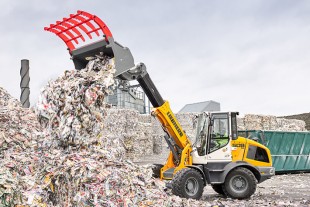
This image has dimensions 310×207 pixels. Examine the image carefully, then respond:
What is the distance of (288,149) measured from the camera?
53.5 ft

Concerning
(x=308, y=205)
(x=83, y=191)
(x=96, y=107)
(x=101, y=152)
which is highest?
(x=96, y=107)

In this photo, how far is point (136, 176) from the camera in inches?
278

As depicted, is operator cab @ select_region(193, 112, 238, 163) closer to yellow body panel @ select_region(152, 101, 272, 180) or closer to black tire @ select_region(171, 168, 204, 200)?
yellow body panel @ select_region(152, 101, 272, 180)

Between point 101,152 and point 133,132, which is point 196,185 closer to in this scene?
point 101,152

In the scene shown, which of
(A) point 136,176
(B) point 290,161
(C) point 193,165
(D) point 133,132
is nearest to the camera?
(A) point 136,176

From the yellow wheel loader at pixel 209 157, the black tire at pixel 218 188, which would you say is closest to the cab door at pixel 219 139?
the yellow wheel loader at pixel 209 157

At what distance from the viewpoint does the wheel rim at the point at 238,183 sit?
9.98 metres

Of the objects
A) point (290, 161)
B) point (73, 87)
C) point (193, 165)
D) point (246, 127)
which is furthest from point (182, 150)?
point (246, 127)

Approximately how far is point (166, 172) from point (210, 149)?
122cm

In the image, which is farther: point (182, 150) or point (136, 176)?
point (182, 150)

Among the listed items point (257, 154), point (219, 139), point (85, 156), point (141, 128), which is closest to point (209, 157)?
point (219, 139)

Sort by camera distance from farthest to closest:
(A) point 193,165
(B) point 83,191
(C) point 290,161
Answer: (C) point 290,161, (A) point 193,165, (B) point 83,191

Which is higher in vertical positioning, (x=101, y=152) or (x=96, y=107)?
(x=96, y=107)

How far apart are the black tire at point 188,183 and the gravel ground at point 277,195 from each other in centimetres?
45
